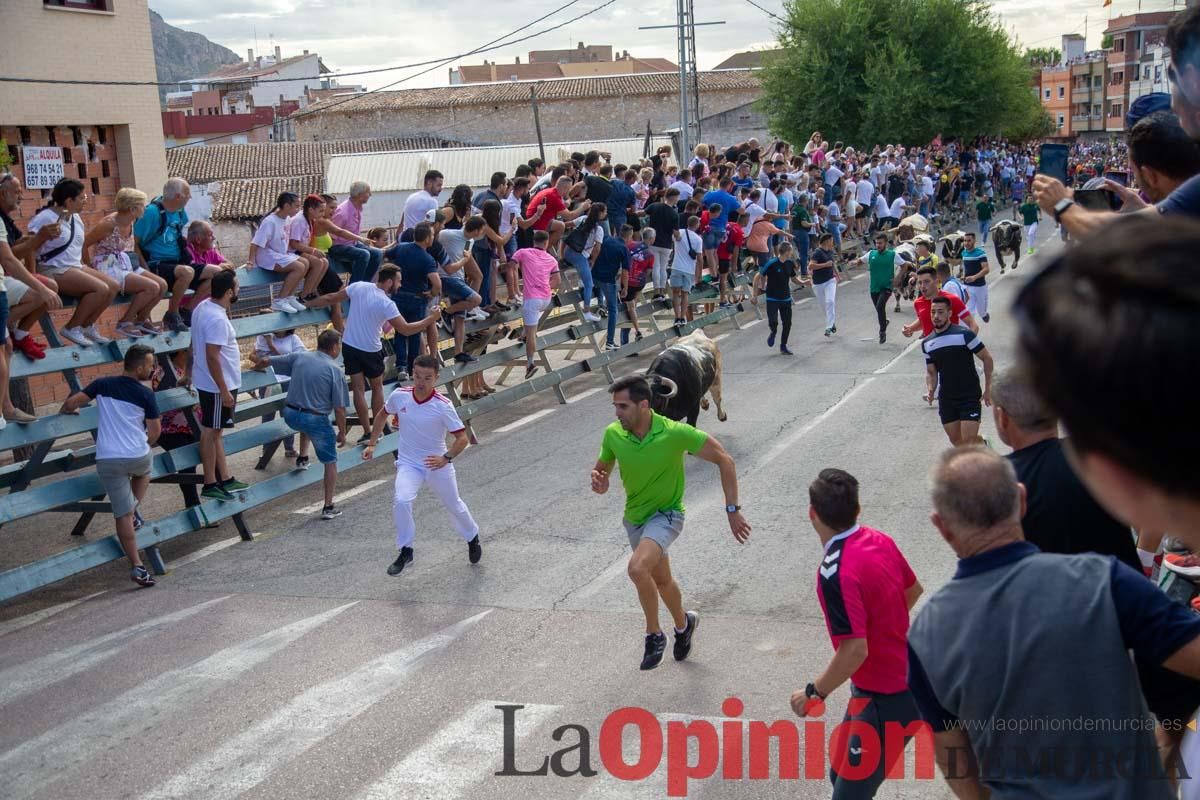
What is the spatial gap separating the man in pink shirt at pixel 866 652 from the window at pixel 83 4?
18698 millimetres

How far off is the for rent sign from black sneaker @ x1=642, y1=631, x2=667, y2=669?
15.4m

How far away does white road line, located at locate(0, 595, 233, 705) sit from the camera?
8.31 metres

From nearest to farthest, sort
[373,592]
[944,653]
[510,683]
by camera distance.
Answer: [944,653] < [510,683] < [373,592]

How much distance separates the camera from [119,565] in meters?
11.4

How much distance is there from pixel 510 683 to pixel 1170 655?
5.12 m

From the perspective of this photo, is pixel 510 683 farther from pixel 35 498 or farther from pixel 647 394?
pixel 35 498

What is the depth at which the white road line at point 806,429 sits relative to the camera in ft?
43.7

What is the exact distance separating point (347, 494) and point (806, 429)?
548 cm

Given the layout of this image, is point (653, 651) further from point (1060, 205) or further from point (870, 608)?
point (1060, 205)

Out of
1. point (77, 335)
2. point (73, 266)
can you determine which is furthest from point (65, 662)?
point (73, 266)

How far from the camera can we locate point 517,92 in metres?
67.3

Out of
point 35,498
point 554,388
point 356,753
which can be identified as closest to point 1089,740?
point 356,753

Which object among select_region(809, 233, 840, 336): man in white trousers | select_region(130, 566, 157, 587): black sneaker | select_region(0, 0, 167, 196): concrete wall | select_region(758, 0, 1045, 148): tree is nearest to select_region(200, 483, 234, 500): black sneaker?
select_region(130, 566, 157, 587): black sneaker

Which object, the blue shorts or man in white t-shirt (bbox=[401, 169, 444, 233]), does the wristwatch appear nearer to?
the blue shorts
